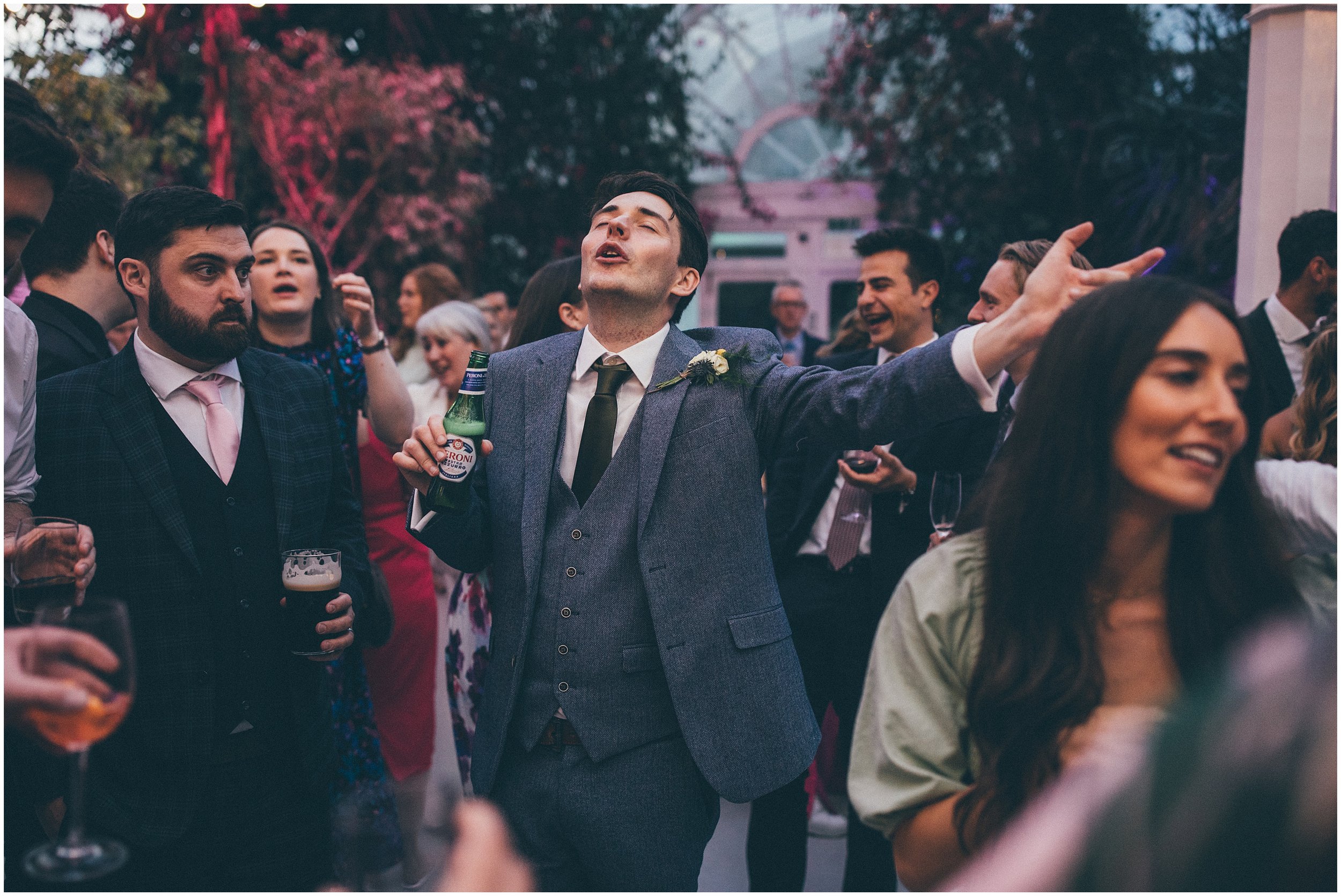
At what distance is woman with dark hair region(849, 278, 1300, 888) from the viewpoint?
A: 1.44 meters

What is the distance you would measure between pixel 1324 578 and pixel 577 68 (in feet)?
34.1

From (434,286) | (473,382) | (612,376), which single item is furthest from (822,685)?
(434,286)

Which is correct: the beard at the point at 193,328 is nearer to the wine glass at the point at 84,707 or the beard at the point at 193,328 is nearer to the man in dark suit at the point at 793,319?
the wine glass at the point at 84,707

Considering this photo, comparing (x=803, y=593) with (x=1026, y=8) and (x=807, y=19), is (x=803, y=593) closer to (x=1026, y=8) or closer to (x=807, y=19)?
(x=1026, y=8)

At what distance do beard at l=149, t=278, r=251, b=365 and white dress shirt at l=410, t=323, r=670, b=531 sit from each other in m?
0.63

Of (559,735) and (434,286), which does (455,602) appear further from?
(434,286)

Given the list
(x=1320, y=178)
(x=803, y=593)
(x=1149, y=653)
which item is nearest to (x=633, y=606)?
(x=1149, y=653)

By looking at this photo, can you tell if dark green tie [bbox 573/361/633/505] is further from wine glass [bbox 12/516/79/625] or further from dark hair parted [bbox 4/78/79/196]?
dark hair parted [bbox 4/78/79/196]

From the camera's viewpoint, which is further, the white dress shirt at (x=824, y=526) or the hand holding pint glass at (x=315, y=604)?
the white dress shirt at (x=824, y=526)

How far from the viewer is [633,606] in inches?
84.9

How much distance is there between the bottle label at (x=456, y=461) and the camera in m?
2.12

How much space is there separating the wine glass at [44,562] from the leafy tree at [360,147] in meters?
7.90

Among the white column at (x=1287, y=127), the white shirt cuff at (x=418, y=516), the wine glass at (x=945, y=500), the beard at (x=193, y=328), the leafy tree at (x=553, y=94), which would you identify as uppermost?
the leafy tree at (x=553, y=94)

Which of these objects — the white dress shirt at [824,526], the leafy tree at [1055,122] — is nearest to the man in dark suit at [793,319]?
the leafy tree at [1055,122]
